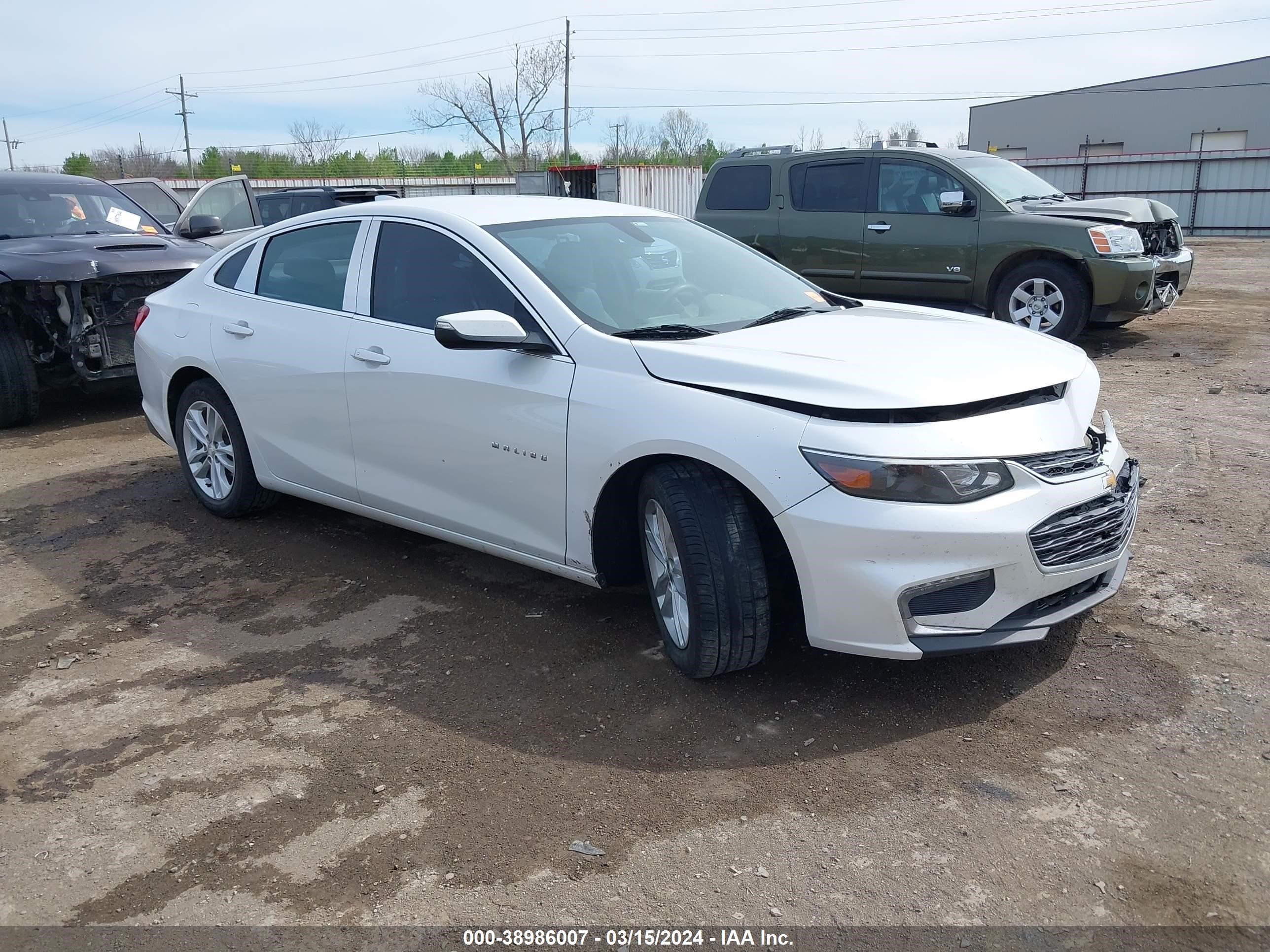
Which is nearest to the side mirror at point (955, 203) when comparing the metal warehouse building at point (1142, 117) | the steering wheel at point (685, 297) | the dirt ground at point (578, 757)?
the dirt ground at point (578, 757)

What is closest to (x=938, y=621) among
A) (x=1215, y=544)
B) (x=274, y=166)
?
(x=1215, y=544)

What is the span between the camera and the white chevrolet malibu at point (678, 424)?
124 inches

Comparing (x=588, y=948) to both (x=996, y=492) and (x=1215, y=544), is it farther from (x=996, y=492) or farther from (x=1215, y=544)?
(x=1215, y=544)

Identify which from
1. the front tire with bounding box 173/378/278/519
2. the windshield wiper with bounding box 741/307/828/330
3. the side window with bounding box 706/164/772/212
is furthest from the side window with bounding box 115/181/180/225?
the windshield wiper with bounding box 741/307/828/330

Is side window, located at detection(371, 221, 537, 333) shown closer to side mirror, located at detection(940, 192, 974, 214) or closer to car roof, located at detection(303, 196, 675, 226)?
car roof, located at detection(303, 196, 675, 226)

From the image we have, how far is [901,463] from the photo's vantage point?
3.08 metres

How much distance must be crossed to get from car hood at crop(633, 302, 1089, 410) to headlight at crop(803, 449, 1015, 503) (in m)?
0.19

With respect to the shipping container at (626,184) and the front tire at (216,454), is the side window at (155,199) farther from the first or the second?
the shipping container at (626,184)

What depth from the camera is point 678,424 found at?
3.40 meters

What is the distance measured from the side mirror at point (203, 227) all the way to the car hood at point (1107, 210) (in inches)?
281

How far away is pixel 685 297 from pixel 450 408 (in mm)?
1035

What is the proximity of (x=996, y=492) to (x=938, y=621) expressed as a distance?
426 millimetres

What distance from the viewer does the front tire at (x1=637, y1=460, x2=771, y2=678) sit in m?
3.33

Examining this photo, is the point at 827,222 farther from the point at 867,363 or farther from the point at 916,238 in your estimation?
the point at 867,363
